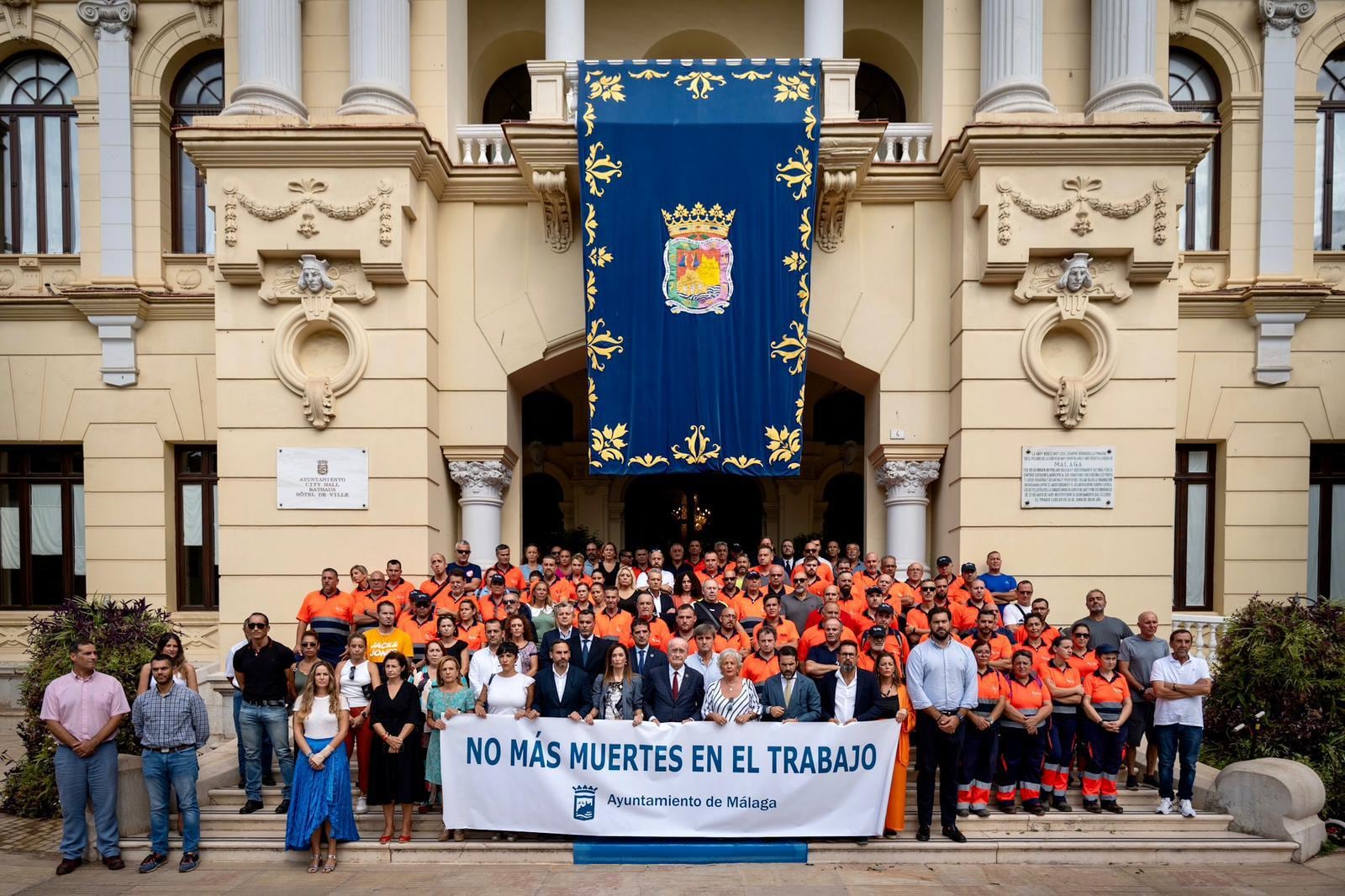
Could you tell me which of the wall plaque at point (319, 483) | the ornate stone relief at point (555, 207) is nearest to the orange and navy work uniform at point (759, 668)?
the wall plaque at point (319, 483)

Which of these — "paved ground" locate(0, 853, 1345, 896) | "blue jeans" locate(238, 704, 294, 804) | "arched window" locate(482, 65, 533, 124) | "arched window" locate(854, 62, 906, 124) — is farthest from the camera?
"arched window" locate(482, 65, 533, 124)

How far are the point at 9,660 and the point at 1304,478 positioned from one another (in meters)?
21.2

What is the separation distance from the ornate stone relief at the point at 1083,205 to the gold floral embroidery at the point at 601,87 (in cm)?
519

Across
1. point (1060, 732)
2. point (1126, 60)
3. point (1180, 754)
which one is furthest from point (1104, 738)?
point (1126, 60)

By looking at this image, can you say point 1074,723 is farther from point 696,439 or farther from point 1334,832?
point 696,439

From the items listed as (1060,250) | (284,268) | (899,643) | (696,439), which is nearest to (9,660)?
(284,268)

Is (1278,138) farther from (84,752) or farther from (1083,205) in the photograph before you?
(84,752)

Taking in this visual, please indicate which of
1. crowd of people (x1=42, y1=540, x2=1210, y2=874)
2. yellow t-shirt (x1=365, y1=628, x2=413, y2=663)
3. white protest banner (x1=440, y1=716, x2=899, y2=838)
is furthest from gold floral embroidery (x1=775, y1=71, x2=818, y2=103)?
yellow t-shirt (x1=365, y1=628, x2=413, y2=663)

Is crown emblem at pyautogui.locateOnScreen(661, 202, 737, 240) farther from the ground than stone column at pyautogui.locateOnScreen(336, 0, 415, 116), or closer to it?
closer to it

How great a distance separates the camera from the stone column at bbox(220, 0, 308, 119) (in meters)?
13.2

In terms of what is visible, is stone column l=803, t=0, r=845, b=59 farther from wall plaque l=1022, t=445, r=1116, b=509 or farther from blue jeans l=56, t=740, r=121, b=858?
blue jeans l=56, t=740, r=121, b=858

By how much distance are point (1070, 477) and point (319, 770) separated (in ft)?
32.3

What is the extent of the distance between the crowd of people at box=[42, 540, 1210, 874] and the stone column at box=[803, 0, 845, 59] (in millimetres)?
7721

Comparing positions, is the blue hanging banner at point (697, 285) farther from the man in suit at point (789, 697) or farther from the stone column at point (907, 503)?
the man in suit at point (789, 697)
